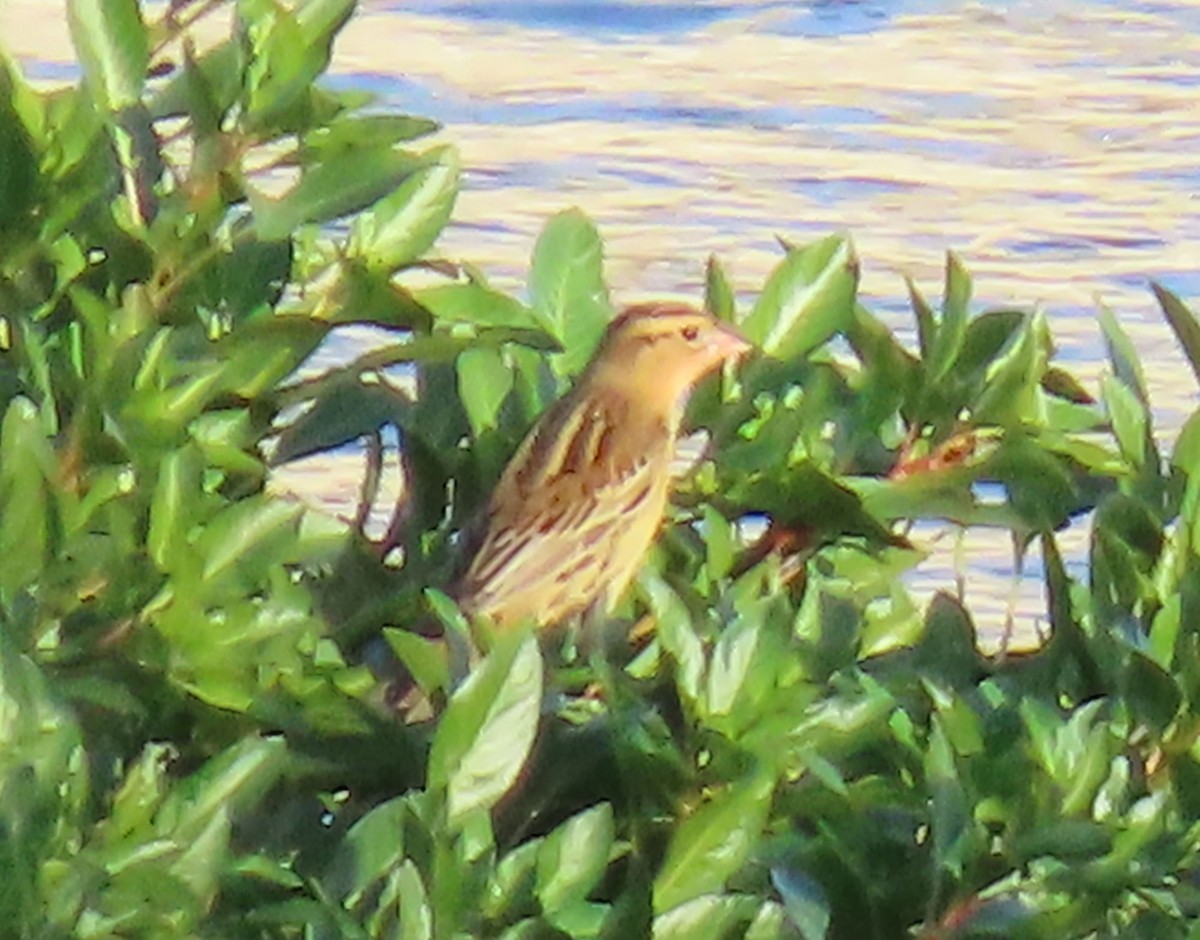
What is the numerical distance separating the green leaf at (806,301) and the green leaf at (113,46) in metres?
0.42

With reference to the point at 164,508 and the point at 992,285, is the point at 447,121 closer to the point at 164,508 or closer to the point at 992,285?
the point at 992,285

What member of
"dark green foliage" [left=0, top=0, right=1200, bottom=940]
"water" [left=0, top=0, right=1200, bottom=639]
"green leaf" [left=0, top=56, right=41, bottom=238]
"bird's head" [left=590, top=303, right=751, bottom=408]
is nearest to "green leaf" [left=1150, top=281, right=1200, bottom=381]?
"dark green foliage" [left=0, top=0, right=1200, bottom=940]

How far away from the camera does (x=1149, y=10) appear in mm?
3895

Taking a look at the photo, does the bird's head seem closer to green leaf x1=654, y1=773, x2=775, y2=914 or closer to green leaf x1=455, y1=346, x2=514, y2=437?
green leaf x1=455, y1=346, x2=514, y2=437

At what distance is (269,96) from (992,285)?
181cm

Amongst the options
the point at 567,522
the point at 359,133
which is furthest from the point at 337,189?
the point at 567,522

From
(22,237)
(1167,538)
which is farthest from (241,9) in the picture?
(1167,538)

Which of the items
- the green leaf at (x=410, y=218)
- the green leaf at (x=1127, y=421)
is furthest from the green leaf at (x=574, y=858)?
the green leaf at (x=410, y=218)

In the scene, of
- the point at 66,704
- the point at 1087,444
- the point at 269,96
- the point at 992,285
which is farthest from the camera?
the point at 992,285

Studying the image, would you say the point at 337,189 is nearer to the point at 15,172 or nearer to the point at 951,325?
the point at 15,172

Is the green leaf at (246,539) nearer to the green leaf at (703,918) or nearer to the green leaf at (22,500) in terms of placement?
the green leaf at (22,500)

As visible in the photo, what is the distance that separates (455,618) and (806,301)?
1.49 feet

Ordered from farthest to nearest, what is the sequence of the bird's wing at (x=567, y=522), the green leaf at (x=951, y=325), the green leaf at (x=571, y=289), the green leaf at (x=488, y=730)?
the bird's wing at (x=567, y=522)
the green leaf at (x=571, y=289)
the green leaf at (x=951, y=325)
the green leaf at (x=488, y=730)

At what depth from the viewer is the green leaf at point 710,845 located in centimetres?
140
